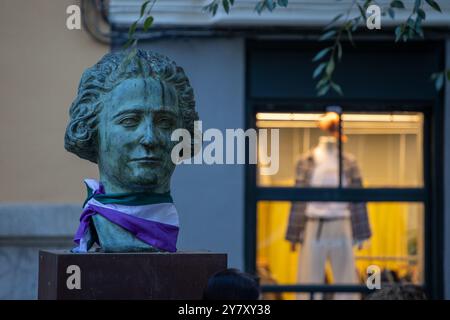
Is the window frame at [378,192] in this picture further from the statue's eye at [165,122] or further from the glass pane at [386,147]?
the statue's eye at [165,122]

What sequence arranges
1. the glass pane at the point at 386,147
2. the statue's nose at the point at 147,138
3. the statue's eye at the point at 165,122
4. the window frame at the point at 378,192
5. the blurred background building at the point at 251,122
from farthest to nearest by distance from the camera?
1. the glass pane at the point at 386,147
2. the window frame at the point at 378,192
3. the blurred background building at the point at 251,122
4. the statue's eye at the point at 165,122
5. the statue's nose at the point at 147,138

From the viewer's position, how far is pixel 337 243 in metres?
10.5

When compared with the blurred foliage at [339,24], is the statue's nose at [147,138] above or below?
below

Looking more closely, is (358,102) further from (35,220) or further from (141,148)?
(141,148)

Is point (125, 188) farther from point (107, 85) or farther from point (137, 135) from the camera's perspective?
point (107, 85)

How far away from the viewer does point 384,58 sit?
1045cm

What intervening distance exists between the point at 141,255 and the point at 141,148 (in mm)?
533

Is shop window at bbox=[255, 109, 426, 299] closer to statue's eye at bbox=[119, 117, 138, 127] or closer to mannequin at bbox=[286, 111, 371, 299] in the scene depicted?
mannequin at bbox=[286, 111, 371, 299]

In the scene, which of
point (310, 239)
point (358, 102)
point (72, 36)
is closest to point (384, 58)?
point (358, 102)

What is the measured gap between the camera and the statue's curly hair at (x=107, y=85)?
19.7ft

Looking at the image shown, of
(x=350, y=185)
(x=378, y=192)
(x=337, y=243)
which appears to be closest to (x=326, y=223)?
(x=337, y=243)

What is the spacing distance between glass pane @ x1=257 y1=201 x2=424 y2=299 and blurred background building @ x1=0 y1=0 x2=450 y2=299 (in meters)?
0.01

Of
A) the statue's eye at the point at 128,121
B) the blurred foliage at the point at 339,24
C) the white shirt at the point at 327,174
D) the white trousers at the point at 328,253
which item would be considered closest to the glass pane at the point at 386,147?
the white shirt at the point at 327,174

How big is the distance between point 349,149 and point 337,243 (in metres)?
0.78
